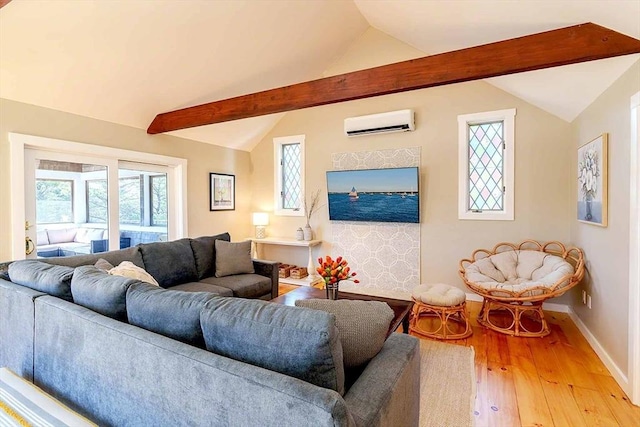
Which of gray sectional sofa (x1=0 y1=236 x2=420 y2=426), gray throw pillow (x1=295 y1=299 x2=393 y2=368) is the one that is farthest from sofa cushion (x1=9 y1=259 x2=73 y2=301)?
gray throw pillow (x1=295 y1=299 x2=393 y2=368)

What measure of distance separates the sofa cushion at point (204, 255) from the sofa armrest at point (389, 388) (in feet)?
8.36

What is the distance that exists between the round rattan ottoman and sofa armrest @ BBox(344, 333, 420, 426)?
156 centimetres

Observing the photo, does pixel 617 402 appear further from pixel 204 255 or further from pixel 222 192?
pixel 222 192

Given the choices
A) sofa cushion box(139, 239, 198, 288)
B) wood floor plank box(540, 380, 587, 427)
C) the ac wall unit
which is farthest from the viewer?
the ac wall unit

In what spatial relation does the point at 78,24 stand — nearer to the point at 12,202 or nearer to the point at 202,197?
the point at 12,202

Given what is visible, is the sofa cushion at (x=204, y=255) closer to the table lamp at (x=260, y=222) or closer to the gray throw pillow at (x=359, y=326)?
the table lamp at (x=260, y=222)

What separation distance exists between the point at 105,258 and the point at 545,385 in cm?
356

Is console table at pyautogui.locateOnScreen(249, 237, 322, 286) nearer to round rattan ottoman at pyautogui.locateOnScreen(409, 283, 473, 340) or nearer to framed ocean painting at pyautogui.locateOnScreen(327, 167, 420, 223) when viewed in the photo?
framed ocean painting at pyautogui.locateOnScreen(327, 167, 420, 223)

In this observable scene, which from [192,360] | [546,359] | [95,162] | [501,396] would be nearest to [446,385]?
[501,396]

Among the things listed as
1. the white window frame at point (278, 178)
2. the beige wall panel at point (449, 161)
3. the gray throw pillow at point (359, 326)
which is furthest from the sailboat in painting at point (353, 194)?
the gray throw pillow at point (359, 326)

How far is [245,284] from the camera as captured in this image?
131 inches

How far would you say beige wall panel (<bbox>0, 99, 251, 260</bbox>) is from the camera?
9.67 feet

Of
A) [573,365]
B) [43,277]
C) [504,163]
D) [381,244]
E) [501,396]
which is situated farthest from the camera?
[381,244]

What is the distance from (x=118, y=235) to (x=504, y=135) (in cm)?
482
